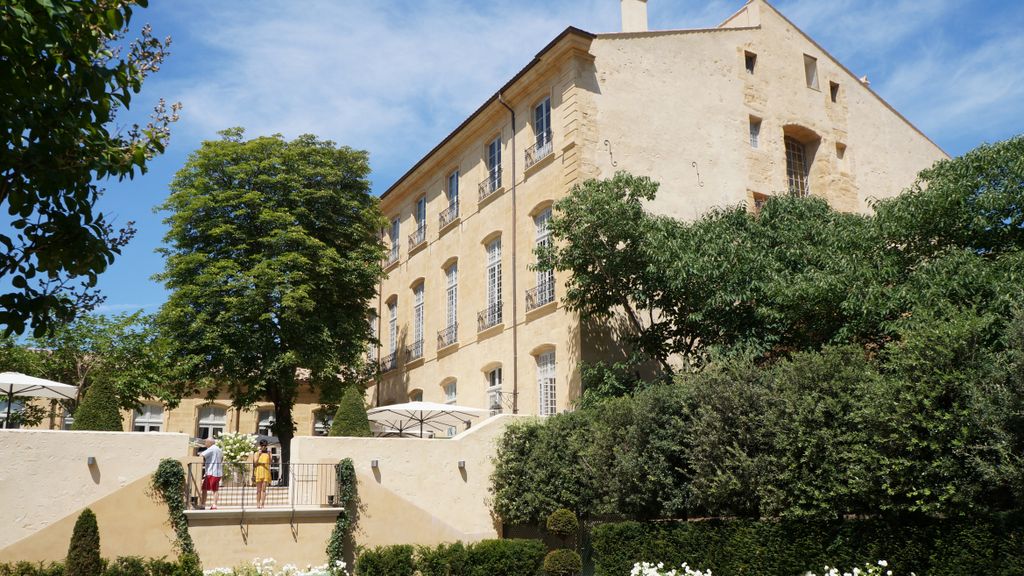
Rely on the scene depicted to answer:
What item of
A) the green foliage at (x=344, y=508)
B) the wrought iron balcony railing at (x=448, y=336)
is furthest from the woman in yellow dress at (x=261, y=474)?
the wrought iron balcony railing at (x=448, y=336)

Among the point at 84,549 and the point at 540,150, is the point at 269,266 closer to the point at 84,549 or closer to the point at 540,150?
the point at 540,150

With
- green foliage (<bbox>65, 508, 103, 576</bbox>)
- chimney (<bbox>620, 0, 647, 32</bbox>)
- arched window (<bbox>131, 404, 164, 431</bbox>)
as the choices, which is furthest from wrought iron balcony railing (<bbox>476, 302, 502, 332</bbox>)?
arched window (<bbox>131, 404, 164, 431</bbox>)

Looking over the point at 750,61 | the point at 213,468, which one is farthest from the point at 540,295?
the point at 750,61

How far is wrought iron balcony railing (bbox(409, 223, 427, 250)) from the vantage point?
101 feet

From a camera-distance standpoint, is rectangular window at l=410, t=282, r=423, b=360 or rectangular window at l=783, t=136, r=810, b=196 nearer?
rectangular window at l=783, t=136, r=810, b=196

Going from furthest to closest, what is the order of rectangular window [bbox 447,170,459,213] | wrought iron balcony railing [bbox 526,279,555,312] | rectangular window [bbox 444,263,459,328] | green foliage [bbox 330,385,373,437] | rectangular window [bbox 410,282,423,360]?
rectangular window [bbox 410,282,423,360]
rectangular window [bbox 447,170,459,213]
rectangular window [bbox 444,263,459,328]
wrought iron balcony railing [bbox 526,279,555,312]
green foliage [bbox 330,385,373,437]

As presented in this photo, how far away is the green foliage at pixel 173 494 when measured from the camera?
1720 centimetres

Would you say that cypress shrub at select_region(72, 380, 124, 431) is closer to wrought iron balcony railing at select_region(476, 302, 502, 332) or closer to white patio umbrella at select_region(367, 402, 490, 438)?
white patio umbrella at select_region(367, 402, 490, 438)

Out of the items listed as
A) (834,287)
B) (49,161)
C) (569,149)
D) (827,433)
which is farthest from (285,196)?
(49,161)

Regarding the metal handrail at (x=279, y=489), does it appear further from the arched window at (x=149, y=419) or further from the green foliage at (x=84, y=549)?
the arched window at (x=149, y=419)

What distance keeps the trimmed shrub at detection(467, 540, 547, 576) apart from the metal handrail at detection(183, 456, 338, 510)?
3.56m

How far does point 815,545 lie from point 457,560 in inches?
258

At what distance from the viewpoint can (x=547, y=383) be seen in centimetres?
2228

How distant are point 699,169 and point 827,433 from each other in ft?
38.4
